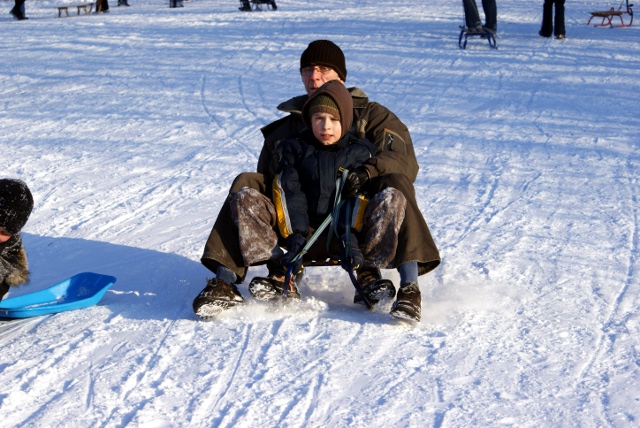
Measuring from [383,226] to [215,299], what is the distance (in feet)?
2.47

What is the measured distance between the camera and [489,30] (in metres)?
12.9

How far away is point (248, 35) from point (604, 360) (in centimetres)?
1249

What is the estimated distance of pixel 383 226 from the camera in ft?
12.2

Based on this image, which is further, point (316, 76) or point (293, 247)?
point (316, 76)

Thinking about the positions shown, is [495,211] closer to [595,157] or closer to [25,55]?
[595,157]

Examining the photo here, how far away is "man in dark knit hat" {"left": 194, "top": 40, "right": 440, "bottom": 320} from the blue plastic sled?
0.57 m

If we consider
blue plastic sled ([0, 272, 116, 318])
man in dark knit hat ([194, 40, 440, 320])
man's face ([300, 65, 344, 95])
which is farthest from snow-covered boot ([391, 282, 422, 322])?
blue plastic sled ([0, 272, 116, 318])

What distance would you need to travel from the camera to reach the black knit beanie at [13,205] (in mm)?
3469

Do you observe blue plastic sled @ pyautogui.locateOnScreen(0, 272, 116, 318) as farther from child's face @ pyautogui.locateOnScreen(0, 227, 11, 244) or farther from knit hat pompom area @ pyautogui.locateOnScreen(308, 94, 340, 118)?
knit hat pompom area @ pyautogui.locateOnScreen(308, 94, 340, 118)

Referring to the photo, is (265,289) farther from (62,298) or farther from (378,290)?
(62,298)

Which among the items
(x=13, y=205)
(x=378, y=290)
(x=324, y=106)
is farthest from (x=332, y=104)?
(x=13, y=205)

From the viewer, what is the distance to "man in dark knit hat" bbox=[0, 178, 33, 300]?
3475 mm

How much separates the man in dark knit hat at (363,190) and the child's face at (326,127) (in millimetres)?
179

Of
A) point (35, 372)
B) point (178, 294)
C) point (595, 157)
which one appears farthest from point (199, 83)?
point (35, 372)
